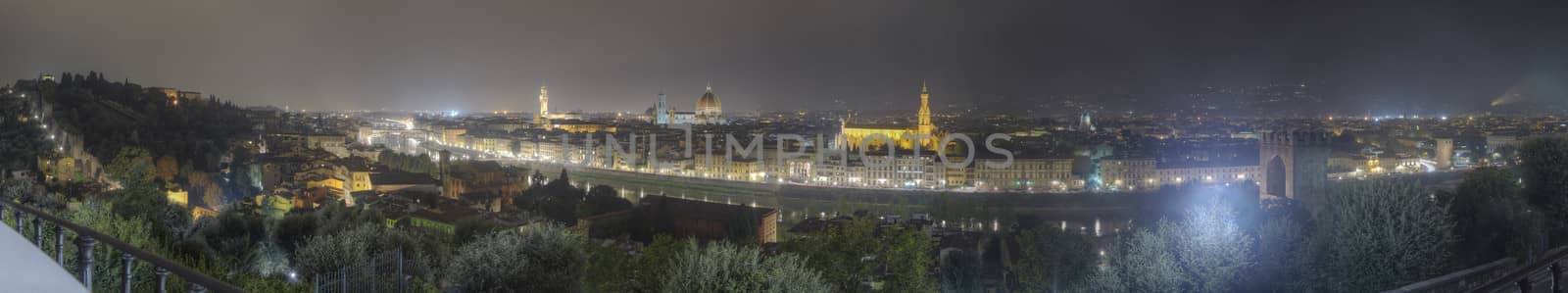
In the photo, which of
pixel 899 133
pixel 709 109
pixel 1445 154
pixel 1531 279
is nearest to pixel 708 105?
pixel 709 109

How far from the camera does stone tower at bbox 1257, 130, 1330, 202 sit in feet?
50.3

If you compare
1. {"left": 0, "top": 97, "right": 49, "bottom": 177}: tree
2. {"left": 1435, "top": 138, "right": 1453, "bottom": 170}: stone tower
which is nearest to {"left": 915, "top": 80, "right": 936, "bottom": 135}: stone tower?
{"left": 1435, "top": 138, "right": 1453, "bottom": 170}: stone tower

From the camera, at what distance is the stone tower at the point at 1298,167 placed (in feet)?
50.3

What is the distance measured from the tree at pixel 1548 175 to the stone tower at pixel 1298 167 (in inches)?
236

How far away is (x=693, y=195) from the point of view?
24.4 meters

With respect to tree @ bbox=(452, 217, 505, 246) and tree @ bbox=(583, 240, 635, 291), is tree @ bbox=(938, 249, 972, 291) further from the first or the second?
tree @ bbox=(452, 217, 505, 246)

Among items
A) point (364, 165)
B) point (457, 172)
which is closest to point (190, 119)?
point (364, 165)

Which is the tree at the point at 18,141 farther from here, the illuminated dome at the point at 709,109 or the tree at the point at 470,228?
the illuminated dome at the point at 709,109

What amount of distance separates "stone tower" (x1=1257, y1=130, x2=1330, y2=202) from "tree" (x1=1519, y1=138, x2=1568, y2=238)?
5993mm

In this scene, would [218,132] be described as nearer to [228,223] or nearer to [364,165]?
[364,165]

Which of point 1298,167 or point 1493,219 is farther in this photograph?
point 1298,167

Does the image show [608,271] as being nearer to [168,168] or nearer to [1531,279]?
[1531,279]

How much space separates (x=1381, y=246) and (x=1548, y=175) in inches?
169

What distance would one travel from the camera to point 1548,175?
27.9 feet
